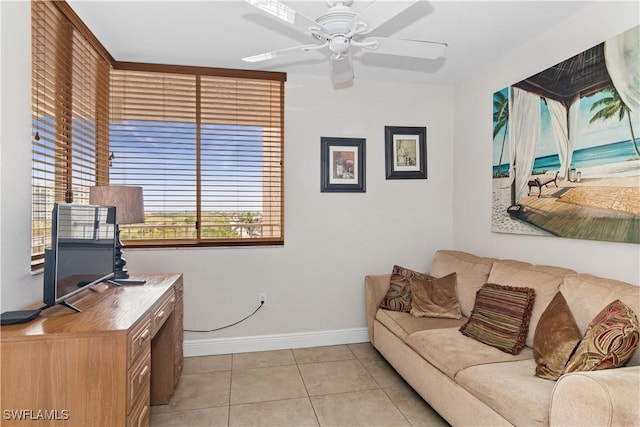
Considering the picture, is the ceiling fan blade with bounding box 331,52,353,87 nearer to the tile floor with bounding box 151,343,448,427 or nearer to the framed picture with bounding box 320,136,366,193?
the framed picture with bounding box 320,136,366,193

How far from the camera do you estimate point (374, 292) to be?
326 centimetres

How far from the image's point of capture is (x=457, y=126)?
12.2 feet

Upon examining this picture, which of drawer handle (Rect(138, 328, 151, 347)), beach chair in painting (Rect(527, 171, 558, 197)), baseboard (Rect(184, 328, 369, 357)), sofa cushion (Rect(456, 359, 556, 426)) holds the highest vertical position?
beach chair in painting (Rect(527, 171, 558, 197))

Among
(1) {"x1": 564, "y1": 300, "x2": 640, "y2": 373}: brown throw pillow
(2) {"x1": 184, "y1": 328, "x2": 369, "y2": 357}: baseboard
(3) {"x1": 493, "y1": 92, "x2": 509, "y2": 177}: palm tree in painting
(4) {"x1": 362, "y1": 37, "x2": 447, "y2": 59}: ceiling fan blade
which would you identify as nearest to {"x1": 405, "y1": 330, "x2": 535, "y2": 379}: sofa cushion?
(1) {"x1": 564, "y1": 300, "x2": 640, "y2": 373}: brown throw pillow

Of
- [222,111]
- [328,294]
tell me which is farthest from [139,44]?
[328,294]

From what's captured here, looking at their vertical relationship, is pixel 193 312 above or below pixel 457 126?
below

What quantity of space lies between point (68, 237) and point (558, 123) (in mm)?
3028

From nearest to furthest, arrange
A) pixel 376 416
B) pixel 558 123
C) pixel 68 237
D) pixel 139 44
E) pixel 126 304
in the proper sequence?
pixel 68 237
pixel 126 304
pixel 376 416
pixel 558 123
pixel 139 44

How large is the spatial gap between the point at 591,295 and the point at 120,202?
287cm

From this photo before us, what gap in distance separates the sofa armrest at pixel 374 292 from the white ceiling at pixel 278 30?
75.9 inches

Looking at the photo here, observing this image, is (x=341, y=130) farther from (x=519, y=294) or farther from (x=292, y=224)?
(x=519, y=294)

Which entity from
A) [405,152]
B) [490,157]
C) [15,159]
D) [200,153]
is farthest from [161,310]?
[490,157]

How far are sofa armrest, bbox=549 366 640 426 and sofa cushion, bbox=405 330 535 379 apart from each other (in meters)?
0.45

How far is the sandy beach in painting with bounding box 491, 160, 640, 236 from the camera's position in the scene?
2.01 metres
